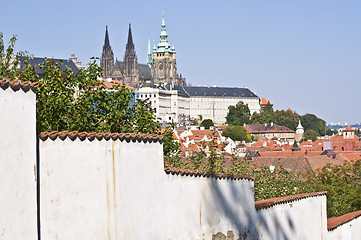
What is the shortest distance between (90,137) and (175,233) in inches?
122

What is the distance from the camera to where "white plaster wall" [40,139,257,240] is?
34.3 feet

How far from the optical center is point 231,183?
15633 millimetres

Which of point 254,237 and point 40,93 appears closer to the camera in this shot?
point 40,93

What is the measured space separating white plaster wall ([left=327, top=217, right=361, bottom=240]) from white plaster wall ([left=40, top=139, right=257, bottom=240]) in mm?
9257

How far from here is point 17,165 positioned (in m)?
9.50

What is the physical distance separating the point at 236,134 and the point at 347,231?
158m

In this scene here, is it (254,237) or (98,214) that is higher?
(98,214)

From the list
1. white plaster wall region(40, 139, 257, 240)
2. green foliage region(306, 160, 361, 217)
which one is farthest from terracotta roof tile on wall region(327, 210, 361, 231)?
white plaster wall region(40, 139, 257, 240)

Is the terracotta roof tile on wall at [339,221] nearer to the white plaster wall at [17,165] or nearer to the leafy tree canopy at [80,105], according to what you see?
the leafy tree canopy at [80,105]

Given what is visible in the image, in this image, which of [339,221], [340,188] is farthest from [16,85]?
[340,188]

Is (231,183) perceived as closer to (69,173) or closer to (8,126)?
(69,173)

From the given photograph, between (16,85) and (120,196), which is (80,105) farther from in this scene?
(16,85)

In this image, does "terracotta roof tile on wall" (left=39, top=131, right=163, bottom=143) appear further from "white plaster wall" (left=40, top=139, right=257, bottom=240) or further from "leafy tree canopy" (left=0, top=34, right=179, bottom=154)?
"leafy tree canopy" (left=0, top=34, right=179, bottom=154)

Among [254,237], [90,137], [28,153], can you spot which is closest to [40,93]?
[90,137]
